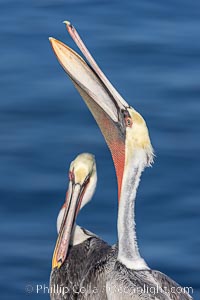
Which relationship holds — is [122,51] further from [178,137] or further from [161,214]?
[161,214]

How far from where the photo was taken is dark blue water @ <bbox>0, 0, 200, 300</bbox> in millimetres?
12047

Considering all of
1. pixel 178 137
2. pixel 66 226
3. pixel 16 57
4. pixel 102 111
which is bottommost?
pixel 66 226

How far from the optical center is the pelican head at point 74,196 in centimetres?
1044

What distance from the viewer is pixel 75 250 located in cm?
1060

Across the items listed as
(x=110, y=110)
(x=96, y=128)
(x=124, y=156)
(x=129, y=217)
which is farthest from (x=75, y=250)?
(x=96, y=128)

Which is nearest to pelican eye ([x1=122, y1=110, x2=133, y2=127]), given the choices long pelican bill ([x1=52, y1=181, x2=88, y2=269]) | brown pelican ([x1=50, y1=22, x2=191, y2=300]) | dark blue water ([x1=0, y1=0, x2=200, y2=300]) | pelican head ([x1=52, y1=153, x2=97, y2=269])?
brown pelican ([x1=50, y1=22, x2=191, y2=300])

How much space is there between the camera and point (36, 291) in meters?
11.7

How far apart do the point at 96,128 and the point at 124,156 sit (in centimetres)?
296

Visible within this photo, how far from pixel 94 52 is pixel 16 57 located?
70 cm

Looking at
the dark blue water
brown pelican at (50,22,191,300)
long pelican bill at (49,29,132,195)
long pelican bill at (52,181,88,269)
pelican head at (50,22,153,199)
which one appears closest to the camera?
brown pelican at (50,22,191,300)

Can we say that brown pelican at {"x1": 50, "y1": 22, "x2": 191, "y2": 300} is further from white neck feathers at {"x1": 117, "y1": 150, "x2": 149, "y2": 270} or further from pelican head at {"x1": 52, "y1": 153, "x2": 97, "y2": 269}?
pelican head at {"x1": 52, "y1": 153, "x2": 97, "y2": 269}

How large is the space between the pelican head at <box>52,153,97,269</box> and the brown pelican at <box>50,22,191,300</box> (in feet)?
0.70

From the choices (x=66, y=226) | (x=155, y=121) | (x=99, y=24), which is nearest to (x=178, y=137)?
(x=155, y=121)

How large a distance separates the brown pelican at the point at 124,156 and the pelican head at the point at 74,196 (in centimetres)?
21
